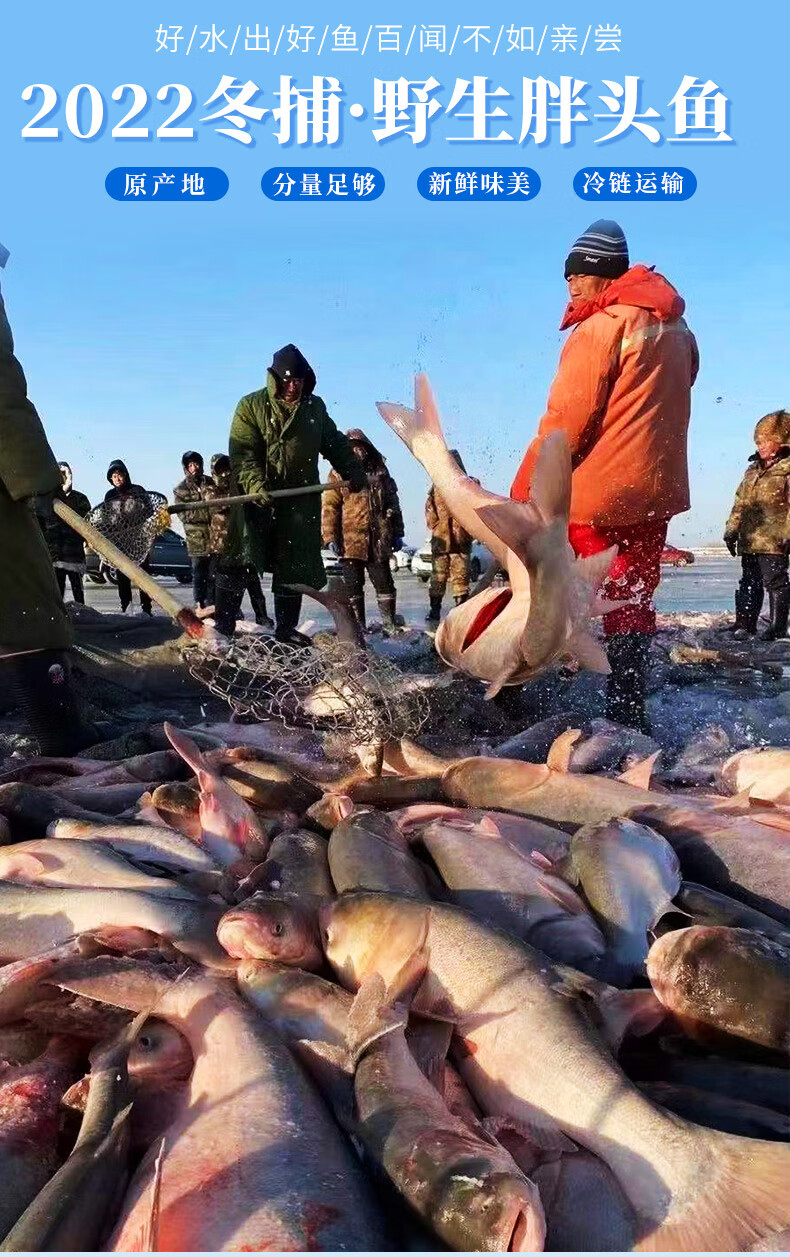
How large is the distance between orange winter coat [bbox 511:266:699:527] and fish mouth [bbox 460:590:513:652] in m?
1.25

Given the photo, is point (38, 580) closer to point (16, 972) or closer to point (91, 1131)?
point (16, 972)

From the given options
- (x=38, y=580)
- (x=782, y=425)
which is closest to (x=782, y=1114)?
(x=38, y=580)

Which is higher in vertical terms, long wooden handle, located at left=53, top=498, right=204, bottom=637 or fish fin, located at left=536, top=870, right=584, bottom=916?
long wooden handle, located at left=53, top=498, right=204, bottom=637

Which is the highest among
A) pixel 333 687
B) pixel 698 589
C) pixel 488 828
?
pixel 333 687

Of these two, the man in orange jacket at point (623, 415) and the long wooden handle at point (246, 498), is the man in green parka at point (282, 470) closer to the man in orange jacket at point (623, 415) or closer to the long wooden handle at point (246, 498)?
the long wooden handle at point (246, 498)

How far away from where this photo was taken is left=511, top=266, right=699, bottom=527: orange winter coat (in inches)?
198

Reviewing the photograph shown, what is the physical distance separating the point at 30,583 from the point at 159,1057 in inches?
129

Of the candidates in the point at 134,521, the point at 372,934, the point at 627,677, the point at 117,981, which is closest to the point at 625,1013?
the point at 372,934

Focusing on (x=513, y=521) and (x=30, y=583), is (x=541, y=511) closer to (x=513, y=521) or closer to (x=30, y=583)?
(x=513, y=521)

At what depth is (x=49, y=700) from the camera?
5.06 metres

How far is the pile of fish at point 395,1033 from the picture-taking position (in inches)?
70.0

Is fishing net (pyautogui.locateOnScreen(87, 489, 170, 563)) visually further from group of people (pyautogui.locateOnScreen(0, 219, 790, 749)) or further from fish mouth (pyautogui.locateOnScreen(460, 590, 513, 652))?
fish mouth (pyautogui.locateOnScreen(460, 590, 513, 652))

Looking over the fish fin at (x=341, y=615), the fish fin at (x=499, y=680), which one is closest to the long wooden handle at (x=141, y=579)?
the fish fin at (x=341, y=615)

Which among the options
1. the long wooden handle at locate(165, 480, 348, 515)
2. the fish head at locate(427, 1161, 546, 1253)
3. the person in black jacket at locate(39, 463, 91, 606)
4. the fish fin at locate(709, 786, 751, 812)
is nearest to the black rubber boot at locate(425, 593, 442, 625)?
the person in black jacket at locate(39, 463, 91, 606)
